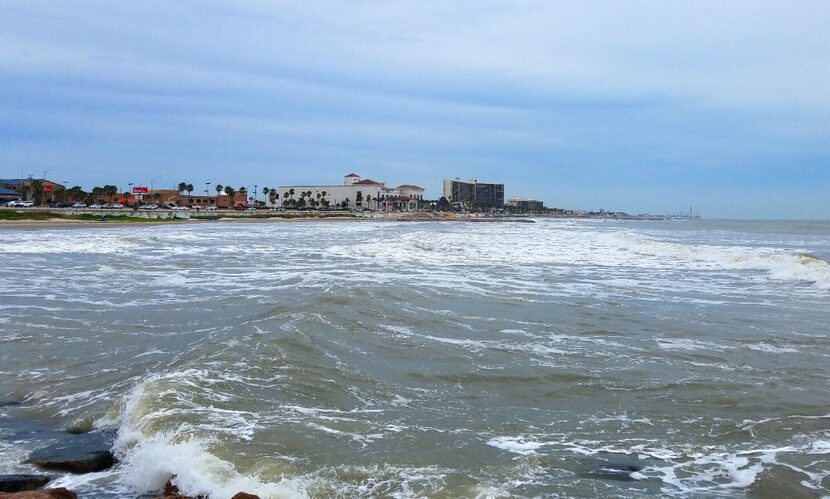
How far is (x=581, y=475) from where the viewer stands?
531 cm

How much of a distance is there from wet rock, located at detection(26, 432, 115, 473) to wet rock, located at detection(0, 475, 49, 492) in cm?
26

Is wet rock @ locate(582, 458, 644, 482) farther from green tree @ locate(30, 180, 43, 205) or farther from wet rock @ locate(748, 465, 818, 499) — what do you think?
green tree @ locate(30, 180, 43, 205)

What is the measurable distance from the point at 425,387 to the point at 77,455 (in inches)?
147

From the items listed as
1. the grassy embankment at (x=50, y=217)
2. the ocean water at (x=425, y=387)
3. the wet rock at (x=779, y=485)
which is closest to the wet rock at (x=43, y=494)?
the ocean water at (x=425, y=387)

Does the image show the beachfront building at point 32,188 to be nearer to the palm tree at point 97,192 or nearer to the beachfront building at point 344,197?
the palm tree at point 97,192


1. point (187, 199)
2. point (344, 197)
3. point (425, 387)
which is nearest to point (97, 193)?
point (187, 199)

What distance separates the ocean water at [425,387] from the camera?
5.34 meters

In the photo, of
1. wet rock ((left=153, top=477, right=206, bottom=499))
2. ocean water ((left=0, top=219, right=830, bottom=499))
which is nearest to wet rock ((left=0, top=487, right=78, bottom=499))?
ocean water ((left=0, top=219, right=830, bottom=499))

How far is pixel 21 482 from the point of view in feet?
16.4

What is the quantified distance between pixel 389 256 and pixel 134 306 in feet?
49.2

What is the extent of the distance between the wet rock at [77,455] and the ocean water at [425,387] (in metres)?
0.14

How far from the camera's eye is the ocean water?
534 centimetres

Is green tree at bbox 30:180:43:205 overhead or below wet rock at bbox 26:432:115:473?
overhead

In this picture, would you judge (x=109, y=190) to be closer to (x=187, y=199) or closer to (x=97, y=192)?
(x=97, y=192)
